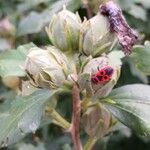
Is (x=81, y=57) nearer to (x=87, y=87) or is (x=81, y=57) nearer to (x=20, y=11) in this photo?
(x=87, y=87)

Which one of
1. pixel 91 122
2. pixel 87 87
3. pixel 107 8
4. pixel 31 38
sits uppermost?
pixel 107 8

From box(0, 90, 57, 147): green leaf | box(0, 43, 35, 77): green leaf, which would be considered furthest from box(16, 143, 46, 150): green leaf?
box(0, 90, 57, 147): green leaf

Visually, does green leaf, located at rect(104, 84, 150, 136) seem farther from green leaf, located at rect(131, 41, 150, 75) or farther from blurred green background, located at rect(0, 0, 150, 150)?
blurred green background, located at rect(0, 0, 150, 150)

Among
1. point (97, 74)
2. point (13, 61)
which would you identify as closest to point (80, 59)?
point (97, 74)

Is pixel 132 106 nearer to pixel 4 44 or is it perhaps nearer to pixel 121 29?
pixel 121 29

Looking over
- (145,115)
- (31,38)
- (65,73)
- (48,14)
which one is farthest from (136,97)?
(31,38)
